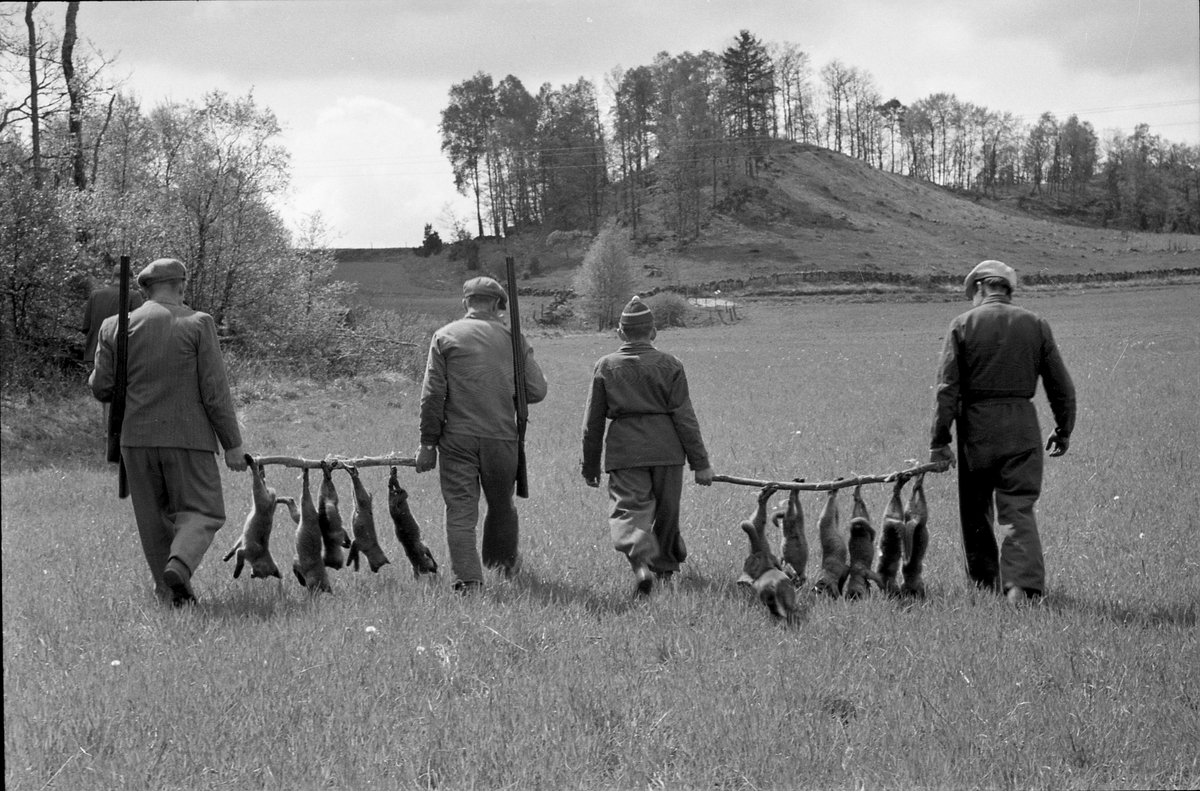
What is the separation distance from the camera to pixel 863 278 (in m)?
20.9

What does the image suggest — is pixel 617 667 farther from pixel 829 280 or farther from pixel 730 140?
pixel 829 280

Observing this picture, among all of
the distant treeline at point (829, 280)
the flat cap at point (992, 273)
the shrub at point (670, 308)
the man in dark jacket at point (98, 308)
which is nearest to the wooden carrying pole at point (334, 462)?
the flat cap at point (992, 273)

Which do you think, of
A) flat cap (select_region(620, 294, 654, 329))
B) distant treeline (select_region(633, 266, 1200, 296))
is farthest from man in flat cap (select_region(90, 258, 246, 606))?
distant treeline (select_region(633, 266, 1200, 296))

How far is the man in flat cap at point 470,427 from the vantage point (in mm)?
6941

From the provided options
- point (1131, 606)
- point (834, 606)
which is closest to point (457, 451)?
point (834, 606)

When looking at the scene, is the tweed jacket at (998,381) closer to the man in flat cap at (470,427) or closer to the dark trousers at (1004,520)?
the dark trousers at (1004,520)

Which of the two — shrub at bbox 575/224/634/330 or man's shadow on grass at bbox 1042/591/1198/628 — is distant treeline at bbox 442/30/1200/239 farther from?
man's shadow on grass at bbox 1042/591/1198/628

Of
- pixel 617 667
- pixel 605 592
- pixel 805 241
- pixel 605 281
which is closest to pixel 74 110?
pixel 605 281

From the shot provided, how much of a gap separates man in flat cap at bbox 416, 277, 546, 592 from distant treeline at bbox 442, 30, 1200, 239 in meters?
7.57

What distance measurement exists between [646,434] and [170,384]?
10.2 feet

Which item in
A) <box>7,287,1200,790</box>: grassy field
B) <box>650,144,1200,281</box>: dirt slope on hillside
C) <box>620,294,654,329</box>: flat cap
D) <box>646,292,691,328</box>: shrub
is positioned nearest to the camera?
<box>7,287,1200,790</box>: grassy field

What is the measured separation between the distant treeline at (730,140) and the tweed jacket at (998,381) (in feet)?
21.6

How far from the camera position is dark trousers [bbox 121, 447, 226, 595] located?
6484mm

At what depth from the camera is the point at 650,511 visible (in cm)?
702
